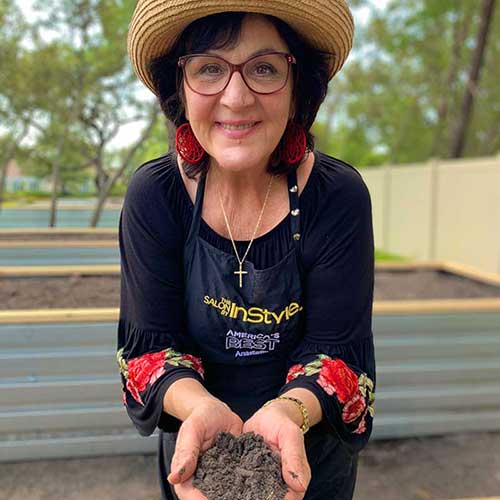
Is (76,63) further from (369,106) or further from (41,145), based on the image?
(369,106)

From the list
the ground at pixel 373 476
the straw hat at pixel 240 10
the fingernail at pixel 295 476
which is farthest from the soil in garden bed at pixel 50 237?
the fingernail at pixel 295 476

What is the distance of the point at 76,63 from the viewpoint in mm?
4191

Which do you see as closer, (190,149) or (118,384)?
(190,149)

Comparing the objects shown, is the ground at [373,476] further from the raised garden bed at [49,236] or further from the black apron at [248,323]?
the raised garden bed at [49,236]

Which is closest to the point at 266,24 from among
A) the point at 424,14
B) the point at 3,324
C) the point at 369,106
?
the point at 3,324

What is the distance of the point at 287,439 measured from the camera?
128 cm

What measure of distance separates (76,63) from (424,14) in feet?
37.7

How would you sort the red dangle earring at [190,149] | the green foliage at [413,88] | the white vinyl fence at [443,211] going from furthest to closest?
1. the green foliage at [413,88]
2. the white vinyl fence at [443,211]
3. the red dangle earring at [190,149]

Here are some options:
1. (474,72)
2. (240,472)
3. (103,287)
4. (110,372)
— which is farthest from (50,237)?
(474,72)

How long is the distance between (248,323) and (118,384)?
1668 mm

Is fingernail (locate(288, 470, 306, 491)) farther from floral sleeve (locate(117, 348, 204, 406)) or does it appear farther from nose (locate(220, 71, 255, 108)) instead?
nose (locate(220, 71, 255, 108))

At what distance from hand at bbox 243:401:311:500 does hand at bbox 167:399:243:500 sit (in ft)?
0.17

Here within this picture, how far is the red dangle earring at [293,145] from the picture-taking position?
1.55 meters

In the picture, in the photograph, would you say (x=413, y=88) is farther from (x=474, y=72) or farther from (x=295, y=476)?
(x=295, y=476)
